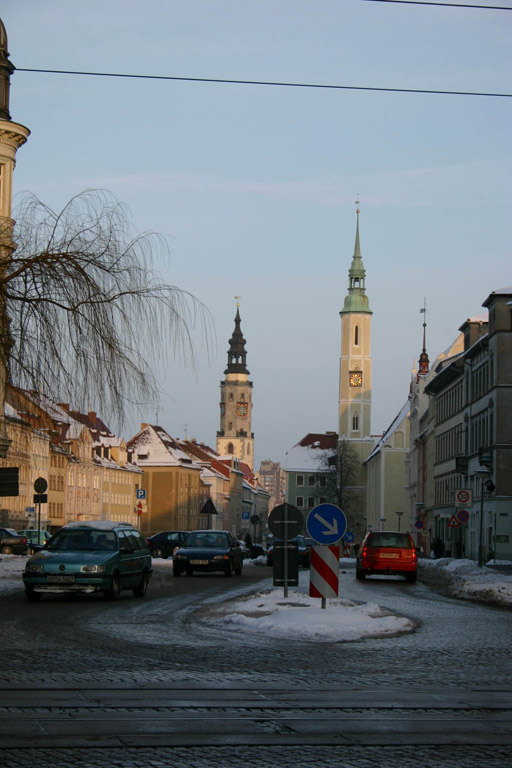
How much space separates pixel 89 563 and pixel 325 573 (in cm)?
602

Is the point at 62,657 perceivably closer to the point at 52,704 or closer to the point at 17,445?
the point at 52,704

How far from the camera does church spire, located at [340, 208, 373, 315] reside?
173 m

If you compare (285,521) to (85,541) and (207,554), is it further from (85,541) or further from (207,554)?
(207,554)

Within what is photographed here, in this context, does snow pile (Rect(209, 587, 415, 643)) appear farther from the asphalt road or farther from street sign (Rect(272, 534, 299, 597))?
street sign (Rect(272, 534, 299, 597))

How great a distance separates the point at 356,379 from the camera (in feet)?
568

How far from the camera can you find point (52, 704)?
33.5ft

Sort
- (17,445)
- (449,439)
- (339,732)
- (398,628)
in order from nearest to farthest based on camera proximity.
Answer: (339,732)
(398,628)
(17,445)
(449,439)

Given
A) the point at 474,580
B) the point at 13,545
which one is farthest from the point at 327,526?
the point at 13,545

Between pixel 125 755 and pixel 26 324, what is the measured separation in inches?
529

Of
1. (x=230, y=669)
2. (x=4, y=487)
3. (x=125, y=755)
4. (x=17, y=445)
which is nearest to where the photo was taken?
(x=125, y=755)

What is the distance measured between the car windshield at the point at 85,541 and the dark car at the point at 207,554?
40.5ft

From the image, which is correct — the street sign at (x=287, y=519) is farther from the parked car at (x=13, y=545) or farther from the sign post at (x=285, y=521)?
the parked car at (x=13, y=545)

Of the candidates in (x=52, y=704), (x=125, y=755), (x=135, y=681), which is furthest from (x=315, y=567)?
(x=125, y=755)

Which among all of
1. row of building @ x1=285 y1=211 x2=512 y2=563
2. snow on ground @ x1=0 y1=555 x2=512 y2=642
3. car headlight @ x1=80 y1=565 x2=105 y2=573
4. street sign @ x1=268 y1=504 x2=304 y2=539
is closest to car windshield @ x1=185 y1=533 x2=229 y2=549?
row of building @ x1=285 y1=211 x2=512 y2=563
